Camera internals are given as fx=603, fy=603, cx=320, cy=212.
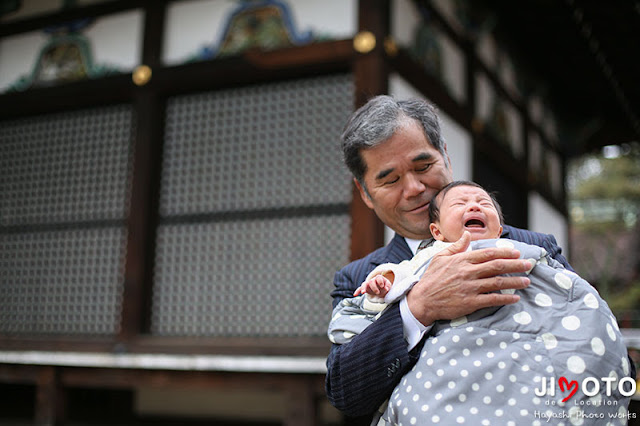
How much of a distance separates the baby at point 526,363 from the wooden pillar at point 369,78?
269 centimetres

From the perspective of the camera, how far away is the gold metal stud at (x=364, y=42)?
14.9 feet

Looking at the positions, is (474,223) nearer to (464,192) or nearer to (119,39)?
(464,192)

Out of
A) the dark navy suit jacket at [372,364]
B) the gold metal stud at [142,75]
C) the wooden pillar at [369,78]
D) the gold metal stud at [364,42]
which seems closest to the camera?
the dark navy suit jacket at [372,364]

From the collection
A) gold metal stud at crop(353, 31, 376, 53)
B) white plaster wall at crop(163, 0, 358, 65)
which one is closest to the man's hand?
gold metal stud at crop(353, 31, 376, 53)

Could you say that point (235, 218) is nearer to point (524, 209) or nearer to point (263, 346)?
point (263, 346)

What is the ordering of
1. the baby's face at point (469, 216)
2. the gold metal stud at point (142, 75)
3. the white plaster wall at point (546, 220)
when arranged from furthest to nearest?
1. the white plaster wall at point (546, 220)
2. the gold metal stud at point (142, 75)
3. the baby's face at point (469, 216)

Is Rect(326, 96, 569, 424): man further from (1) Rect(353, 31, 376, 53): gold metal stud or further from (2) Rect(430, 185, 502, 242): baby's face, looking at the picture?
(1) Rect(353, 31, 376, 53): gold metal stud

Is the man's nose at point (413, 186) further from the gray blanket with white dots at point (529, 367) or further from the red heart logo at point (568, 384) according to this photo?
the red heart logo at point (568, 384)

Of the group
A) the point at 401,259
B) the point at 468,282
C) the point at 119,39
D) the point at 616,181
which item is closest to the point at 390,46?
the point at 119,39

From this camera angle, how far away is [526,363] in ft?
4.92

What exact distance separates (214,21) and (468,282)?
4.34 meters

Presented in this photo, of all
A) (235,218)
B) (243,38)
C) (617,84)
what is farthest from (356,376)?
(617,84)

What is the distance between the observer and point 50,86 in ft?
18.9

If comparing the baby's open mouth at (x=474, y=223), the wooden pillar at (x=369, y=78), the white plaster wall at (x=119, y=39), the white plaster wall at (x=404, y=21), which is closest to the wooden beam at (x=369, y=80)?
the wooden pillar at (x=369, y=78)
